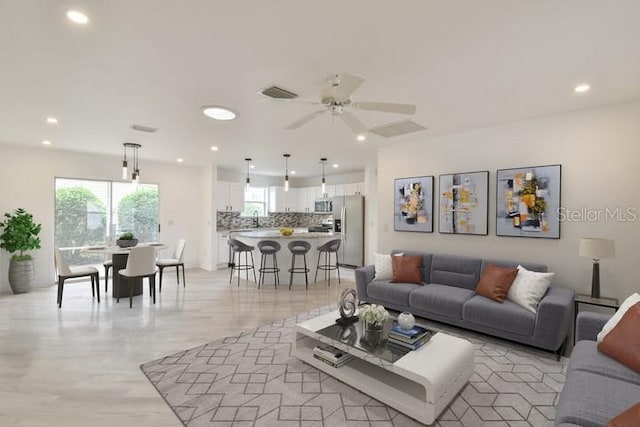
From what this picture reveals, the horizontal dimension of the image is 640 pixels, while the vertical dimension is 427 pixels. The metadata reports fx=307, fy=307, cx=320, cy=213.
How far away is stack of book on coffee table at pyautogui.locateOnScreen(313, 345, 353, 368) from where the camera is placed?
2586mm

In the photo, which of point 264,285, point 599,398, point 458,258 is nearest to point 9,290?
point 264,285

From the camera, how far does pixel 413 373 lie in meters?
2.08

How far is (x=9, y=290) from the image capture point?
533 cm

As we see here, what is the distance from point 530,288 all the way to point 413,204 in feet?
6.71

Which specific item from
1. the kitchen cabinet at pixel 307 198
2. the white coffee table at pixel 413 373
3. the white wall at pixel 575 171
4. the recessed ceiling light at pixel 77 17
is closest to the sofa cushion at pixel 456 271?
the white wall at pixel 575 171

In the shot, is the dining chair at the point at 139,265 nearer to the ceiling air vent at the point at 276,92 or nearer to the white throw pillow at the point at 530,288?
the ceiling air vent at the point at 276,92

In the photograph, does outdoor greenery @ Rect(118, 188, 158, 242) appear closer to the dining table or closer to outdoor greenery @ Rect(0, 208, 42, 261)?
outdoor greenery @ Rect(0, 208, 42, 261)

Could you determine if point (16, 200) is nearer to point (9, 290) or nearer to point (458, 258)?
point (9, 290)

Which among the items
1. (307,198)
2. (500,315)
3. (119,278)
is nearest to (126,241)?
(119,278)

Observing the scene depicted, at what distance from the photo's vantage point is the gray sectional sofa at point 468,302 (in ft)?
9.57

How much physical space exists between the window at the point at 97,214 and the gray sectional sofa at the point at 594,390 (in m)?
6.33

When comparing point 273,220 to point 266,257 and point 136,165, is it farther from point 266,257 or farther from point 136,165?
point 136,165

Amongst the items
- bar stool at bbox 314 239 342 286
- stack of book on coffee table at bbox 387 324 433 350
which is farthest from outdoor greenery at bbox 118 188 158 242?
stack of book on coffee table at bbox 387 324 433 350

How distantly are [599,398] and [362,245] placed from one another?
5873 millimetres
